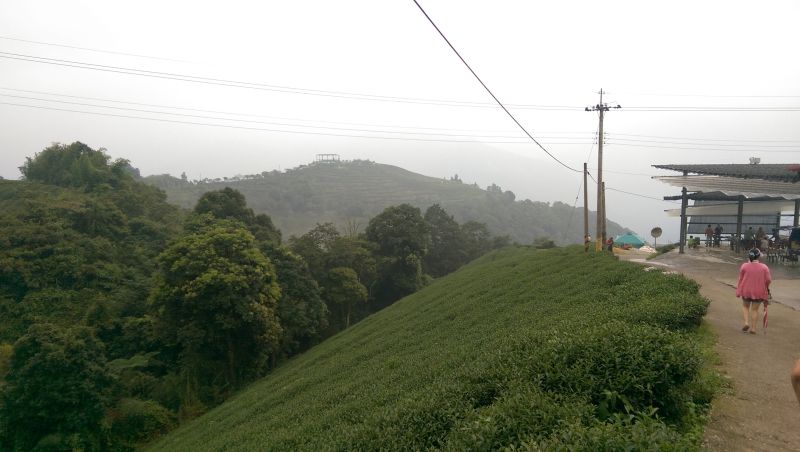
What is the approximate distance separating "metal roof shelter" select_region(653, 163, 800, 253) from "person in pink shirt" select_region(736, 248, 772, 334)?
6.85m

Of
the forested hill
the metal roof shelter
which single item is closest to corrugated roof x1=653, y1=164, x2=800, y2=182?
the metal roof shelter

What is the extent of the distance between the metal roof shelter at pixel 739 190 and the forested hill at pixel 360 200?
174 feet

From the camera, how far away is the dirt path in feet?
15.2

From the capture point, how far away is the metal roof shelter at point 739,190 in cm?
1650

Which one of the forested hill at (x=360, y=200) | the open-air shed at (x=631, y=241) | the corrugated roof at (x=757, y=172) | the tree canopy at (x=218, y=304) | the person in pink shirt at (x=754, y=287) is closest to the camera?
the person in pink shirt at (x=754, y=287)

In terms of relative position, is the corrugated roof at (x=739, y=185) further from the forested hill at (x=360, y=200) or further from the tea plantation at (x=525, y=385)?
the forested hill at (x=360, y=200)

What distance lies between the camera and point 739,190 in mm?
17828

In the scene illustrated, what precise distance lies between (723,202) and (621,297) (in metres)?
20.4

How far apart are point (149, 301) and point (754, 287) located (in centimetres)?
2091

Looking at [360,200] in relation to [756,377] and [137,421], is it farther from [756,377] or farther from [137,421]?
[756,377]

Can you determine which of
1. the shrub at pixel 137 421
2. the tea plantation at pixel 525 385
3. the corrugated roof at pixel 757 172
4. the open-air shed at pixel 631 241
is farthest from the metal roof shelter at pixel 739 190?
Result: the shrub at pixel 137 421

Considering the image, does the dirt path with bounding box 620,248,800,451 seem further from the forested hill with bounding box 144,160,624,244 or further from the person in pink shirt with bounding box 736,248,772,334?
the forested hill with bounding box 144,160,624,244

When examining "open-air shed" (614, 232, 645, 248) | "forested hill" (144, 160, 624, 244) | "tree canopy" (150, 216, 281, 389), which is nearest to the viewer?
"tree canopy" (150, 216, 281, 389)

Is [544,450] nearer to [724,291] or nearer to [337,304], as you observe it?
[724,291]
